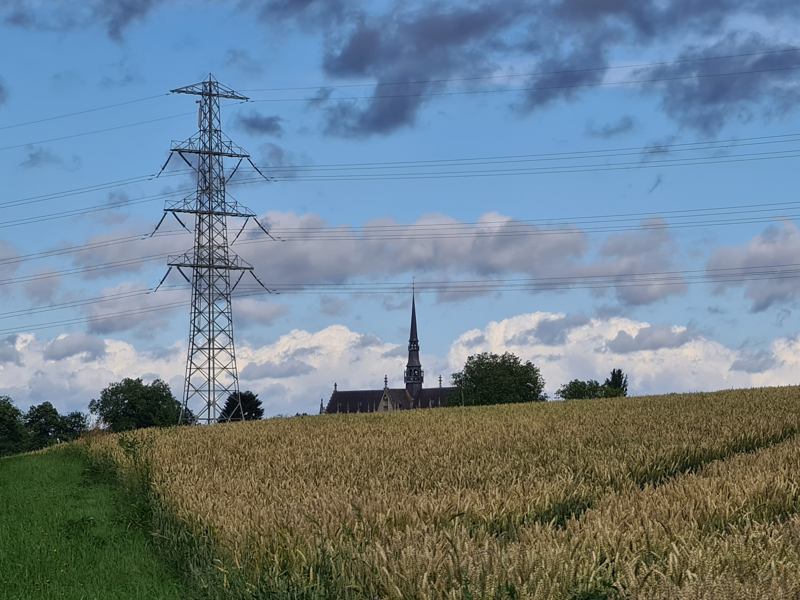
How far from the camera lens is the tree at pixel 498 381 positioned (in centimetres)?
12406

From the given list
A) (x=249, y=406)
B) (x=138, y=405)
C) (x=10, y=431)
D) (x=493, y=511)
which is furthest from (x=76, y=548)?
(x=138, y=405)

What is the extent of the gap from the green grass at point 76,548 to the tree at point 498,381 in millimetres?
101795

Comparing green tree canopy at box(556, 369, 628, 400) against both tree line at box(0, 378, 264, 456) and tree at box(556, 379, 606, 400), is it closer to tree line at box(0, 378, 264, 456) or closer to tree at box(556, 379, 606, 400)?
tree at box(556, 379, 606, 400)

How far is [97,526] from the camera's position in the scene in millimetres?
17969

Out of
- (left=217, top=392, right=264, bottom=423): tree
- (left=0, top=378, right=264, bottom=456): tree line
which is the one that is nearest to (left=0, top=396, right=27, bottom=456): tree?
(left=0, top=378, right=264, bottom=456): tree line

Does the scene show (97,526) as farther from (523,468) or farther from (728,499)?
(728,499)

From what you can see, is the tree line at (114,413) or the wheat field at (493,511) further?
the tree line at (114,413)

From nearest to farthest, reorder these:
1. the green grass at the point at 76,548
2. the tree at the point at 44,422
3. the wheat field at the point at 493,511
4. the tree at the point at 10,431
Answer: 1. the wheat field at the point at 493,511
2. the green grass at the point at 76,548
3. the tree at the point at 10,431
4. the tree at the point at 44,422

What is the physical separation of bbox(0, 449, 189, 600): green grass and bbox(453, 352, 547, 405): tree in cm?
10180

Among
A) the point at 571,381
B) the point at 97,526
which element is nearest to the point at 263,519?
the point at 97,526

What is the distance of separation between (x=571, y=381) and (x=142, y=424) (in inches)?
2660

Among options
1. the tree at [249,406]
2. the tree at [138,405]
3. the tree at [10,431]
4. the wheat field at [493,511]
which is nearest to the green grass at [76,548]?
the wheat field at [493,511]

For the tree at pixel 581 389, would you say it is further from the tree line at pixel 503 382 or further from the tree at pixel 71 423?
the tree at pixel 71 423

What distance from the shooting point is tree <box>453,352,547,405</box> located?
12406cm
